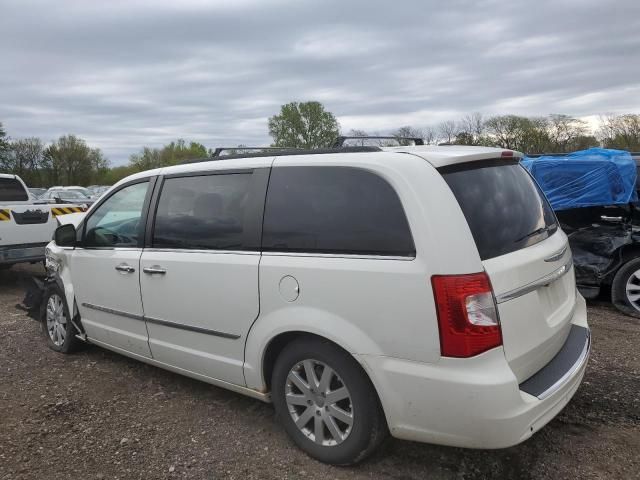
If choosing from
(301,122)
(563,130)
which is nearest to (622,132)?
(563,130)

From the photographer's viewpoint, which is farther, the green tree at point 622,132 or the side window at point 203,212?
the green tree at point 622,132

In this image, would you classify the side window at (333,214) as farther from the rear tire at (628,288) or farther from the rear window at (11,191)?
the rear window at (11,191)

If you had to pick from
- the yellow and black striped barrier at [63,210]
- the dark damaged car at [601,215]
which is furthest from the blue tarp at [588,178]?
the yellow and black striped barrier at [63,210]

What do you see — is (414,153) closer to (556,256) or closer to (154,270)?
(556,256)

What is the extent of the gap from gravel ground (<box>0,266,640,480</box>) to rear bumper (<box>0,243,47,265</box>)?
13.0 feet

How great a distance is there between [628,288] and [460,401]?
421 cm

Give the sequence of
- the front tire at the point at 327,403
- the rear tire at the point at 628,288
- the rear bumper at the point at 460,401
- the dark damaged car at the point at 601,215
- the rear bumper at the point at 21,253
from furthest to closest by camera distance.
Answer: the rear bumper at the point at 21,253
the dark damaged car at the point at 601,215
the rear tire at the point at 628,288
the front tire at the point at 327,403
the rear bumper at the point at 460,401

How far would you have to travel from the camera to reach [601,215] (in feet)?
21.1

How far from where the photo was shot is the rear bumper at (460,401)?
239cm

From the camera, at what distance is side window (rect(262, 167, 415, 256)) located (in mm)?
2611

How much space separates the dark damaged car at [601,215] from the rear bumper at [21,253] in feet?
23.7

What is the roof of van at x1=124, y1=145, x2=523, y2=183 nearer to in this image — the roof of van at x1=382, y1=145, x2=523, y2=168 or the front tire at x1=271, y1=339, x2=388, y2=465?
the roof of van at x1=382, y1=145, x2=523, y2=168

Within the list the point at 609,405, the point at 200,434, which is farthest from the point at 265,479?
the point at 609,405

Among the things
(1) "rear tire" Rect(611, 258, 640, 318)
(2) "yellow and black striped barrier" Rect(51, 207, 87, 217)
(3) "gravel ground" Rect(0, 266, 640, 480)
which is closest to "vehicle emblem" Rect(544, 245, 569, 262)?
(3) "gravel ground" Rect(0, 266, 640, 480)
